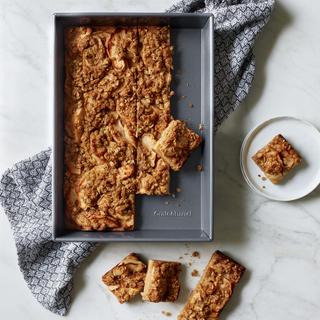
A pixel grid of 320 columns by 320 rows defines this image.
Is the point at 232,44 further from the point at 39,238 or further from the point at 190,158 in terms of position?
the point at 39,238

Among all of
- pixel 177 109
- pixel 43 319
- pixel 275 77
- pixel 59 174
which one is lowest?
pixel 43 319

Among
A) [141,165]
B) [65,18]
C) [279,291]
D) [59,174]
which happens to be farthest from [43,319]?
[65,18]

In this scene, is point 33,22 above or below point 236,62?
above

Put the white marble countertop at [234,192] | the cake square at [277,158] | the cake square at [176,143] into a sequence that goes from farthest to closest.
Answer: the white marble countertop at [234,192]
the cake square at [277,158]
the cake square at [176,143]

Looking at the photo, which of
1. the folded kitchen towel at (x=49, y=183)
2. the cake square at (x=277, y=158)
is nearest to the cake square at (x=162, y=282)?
the folded kitchen towel at (x=49, y=183)

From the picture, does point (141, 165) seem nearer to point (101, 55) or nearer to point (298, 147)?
point (101, 55)

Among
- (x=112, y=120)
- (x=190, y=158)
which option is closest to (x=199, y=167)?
(x=190, y=158)

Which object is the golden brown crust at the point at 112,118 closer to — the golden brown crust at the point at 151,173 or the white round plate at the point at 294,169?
the golden brown crust at the point at 151,173
